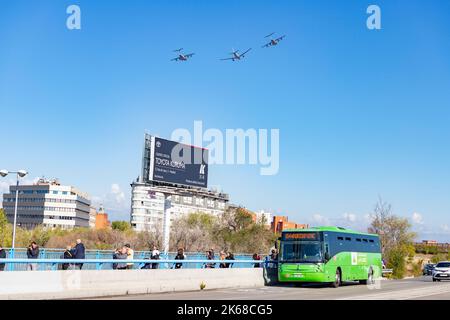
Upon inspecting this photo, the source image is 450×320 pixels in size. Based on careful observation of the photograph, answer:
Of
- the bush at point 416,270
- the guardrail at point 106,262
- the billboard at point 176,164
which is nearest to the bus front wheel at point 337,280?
the guardrail at point 106,262

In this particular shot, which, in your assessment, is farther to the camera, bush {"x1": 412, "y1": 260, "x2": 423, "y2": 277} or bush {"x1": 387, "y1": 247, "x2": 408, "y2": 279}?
bush {"x1": 412, "y1": 260, "x2": 423, "y2": 277}

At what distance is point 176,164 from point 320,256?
40.6 metres

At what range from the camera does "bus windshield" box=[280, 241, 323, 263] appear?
30.2 metres

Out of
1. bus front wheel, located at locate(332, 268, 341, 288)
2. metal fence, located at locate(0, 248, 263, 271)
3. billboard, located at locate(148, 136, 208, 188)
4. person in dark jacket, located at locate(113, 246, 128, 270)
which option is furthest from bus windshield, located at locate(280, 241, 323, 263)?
billboard, located at locate(148, 136, 208, 188)

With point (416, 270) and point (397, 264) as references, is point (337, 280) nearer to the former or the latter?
point (397, 264)

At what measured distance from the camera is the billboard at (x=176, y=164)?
220ft

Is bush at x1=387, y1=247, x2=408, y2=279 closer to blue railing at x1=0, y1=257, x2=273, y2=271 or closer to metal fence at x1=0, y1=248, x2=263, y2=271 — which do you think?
metal fence at x1=0, y1=248, x2=263, y2=271

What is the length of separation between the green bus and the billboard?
36.5 metres

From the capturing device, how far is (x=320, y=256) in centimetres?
3009

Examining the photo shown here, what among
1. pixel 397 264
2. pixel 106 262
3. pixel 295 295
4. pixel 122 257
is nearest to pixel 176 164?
pixel 397 264

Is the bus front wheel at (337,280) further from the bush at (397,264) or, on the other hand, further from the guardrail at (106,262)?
the bush at (397,264)

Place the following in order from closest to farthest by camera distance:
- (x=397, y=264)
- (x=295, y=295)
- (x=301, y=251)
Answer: (x=295, y=295) → (x=301, y=251) → (x=397, y=264)

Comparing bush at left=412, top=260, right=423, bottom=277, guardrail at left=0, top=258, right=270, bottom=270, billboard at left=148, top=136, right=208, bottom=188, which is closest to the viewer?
guardrail at left=0, top=258, right=270, bottom=270
